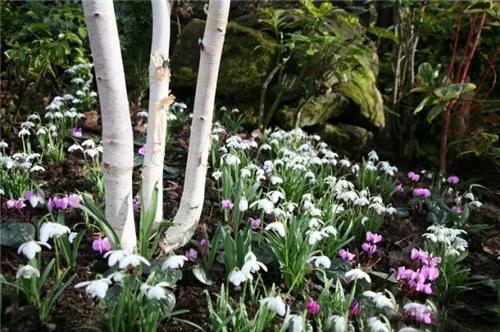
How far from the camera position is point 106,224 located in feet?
6.89

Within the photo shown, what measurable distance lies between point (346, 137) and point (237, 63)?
107 centimetres

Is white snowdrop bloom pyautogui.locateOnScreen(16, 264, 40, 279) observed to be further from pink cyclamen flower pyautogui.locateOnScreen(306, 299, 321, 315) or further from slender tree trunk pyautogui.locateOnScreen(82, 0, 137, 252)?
pink cyclamen flower pyautogui.locateOnScreen(306, 299, 321, 315)

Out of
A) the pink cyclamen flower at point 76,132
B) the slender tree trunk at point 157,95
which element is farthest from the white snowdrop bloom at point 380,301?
the pink cyclamen flower at point 76,132

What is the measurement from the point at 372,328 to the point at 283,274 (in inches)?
23.2

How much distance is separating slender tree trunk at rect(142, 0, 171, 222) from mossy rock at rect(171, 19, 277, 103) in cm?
199

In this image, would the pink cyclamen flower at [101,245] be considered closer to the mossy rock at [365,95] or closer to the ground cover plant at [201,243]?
the ground cover plant at [201,243]

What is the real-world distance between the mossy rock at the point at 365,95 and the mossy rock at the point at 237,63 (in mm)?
694

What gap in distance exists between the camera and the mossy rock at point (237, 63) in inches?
174

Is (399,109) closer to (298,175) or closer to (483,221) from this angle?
(483,221)

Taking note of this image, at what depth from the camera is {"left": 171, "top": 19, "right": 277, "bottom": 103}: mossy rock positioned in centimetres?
441

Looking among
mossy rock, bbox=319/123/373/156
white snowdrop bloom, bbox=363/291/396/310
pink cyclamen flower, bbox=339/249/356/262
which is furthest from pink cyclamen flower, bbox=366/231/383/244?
mossy rock, bbox=319/123/373/156

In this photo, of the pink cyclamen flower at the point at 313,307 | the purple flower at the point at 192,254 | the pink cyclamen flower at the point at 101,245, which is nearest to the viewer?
the pink cyclamen flower at the point at 313,307

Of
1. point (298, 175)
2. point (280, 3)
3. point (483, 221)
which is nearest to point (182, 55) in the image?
point (280, 3)

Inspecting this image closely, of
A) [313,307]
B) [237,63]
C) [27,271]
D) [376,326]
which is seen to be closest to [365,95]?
[237,63]
